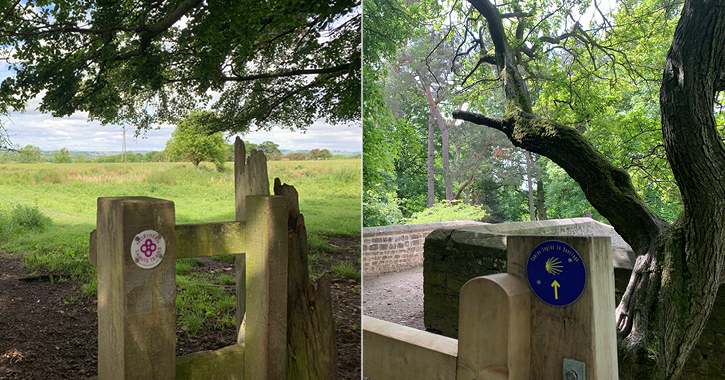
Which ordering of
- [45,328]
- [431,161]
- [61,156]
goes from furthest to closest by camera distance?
[431,161] → [61,156] → [45,328]

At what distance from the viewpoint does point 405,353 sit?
0.92 meters

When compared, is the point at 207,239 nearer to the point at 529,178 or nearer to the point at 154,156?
the point at 154,156

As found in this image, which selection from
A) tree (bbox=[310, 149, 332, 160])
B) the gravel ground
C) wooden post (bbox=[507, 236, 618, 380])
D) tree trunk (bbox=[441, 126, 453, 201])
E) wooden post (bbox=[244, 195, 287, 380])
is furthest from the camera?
tree trunk (bbox=[441, 126, 453, 201])

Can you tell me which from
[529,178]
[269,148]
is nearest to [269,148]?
[269,148]

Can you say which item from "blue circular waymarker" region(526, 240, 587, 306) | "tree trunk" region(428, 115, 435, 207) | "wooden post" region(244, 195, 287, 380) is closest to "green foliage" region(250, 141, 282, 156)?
"wooden post" region(244, 195, 287, 380)

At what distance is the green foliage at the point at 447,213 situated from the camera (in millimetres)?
12191

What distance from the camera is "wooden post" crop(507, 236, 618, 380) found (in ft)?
2.06

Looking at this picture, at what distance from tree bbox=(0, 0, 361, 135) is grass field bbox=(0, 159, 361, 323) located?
0.25 metres

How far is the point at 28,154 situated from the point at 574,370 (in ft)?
7.04

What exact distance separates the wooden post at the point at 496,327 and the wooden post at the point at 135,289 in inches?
27.8

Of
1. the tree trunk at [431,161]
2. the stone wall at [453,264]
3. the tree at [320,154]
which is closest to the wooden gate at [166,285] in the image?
the tree at [320,154]

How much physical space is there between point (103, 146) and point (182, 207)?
0.45 metres

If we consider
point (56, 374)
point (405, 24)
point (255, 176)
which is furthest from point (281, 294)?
point (405, 24)

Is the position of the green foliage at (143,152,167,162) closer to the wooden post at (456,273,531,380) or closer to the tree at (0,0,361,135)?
the tree at (0,0,361,135)
